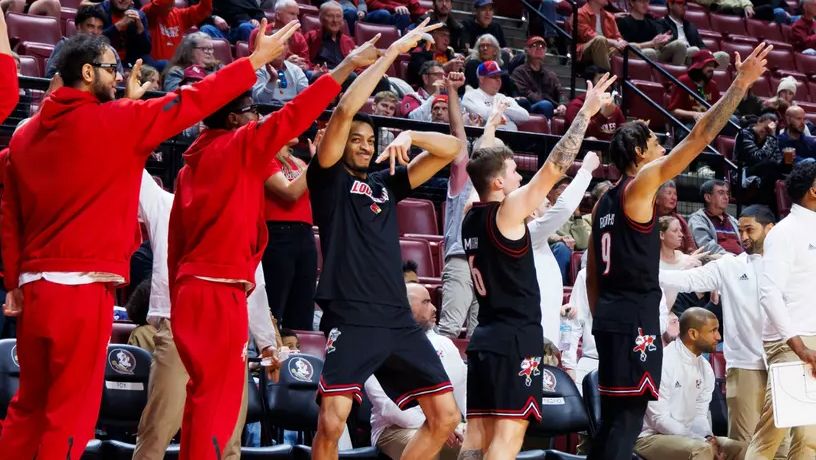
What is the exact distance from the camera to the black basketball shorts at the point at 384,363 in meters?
5.54

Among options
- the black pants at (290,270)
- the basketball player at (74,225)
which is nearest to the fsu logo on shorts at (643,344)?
the black pants at (290,270)

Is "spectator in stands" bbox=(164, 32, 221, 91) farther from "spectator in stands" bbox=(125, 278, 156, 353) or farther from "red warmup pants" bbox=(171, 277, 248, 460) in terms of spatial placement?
"red warmup pants" bbox=(171, 277, 248, 460)

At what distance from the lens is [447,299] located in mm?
8656

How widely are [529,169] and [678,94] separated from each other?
3.58m

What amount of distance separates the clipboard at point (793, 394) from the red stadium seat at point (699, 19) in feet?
35.2

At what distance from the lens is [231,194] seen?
5.31m

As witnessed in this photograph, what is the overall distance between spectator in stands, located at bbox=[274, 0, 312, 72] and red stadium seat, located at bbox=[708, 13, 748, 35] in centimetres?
723

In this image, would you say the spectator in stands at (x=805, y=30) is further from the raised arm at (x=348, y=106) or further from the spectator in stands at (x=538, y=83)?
the raised arm at (x=348, y=106)

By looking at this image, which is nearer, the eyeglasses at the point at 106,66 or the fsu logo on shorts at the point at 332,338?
the eyeglasses at the point at 106,66

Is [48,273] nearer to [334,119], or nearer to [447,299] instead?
[334,119]

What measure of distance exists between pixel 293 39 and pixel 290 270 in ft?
15.1

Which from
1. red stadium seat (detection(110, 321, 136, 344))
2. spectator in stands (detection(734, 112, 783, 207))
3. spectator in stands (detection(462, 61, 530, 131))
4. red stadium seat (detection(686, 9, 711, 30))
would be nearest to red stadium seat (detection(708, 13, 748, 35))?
red stadium seat (detection(686, 9, 711, 30))

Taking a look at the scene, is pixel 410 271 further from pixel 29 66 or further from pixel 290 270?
pixel 29 66

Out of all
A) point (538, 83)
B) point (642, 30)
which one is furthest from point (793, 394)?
point (642, 30)
